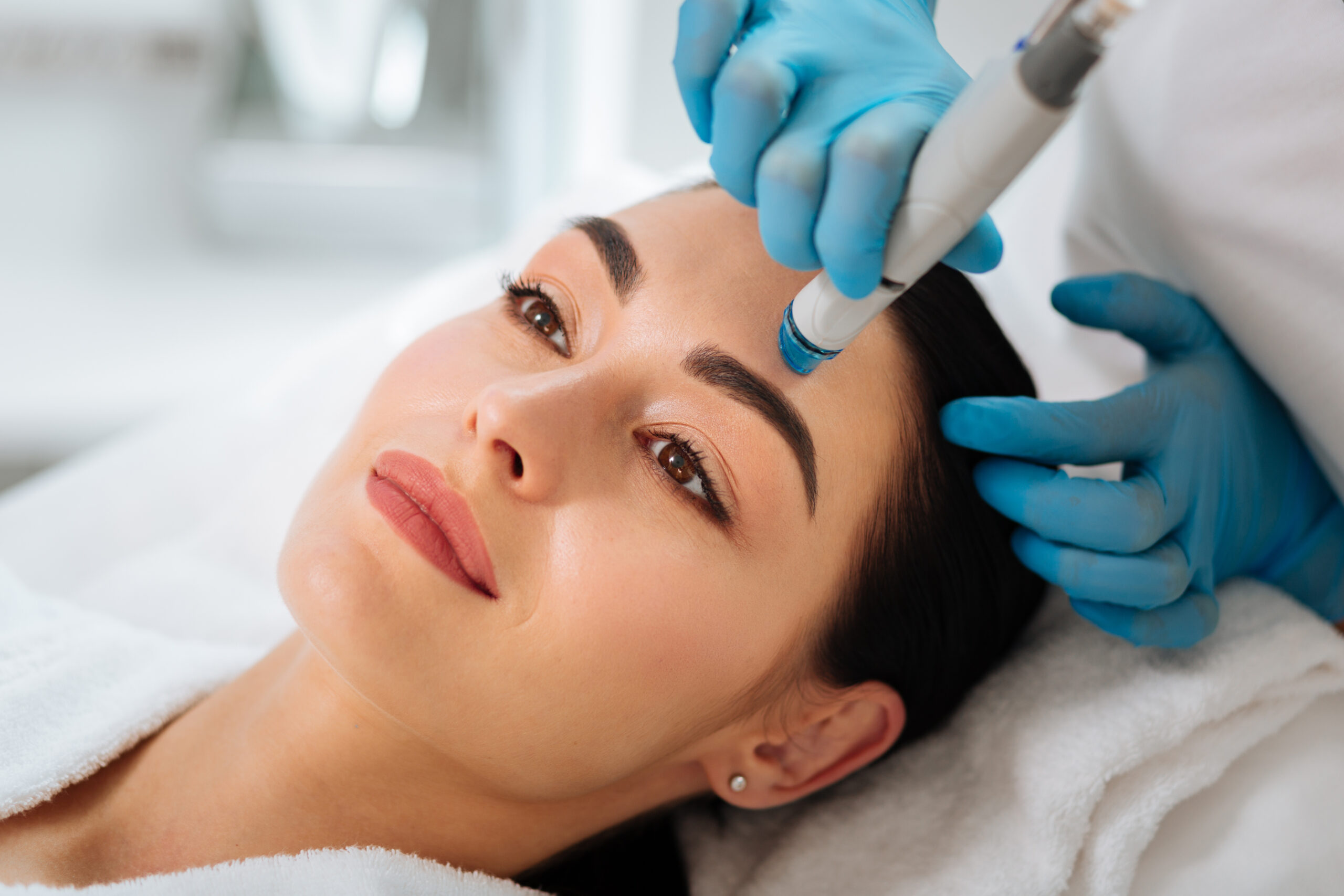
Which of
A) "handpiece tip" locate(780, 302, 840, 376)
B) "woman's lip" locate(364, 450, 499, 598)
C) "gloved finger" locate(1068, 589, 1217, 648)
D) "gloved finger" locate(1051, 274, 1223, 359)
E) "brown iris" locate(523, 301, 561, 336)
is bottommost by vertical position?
"gloved finger" locate(1068, 589, 1217, 648)

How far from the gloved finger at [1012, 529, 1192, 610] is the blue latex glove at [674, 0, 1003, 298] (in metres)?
0.31

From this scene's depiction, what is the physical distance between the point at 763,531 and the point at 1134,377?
669mm

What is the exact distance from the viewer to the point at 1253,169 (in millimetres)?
854

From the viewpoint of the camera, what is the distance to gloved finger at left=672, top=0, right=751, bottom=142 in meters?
0.76

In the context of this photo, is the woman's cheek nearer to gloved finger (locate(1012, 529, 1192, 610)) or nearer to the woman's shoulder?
gloved finger (locate(1012, 529, 1192, 610))

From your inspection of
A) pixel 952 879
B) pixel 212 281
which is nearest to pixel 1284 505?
pixel 952 879

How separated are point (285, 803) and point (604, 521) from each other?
0.44 m

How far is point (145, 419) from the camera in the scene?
6.97ft

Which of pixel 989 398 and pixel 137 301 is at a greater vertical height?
pixel 989 398

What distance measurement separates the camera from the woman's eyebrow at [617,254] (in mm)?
787

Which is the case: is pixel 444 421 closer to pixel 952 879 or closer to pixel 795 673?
pixel 795 673

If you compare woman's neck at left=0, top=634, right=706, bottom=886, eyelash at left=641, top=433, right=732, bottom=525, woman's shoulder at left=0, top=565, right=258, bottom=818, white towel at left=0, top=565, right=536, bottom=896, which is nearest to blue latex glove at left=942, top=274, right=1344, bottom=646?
eyelash at left=641, top=433, right=732, bottom=525

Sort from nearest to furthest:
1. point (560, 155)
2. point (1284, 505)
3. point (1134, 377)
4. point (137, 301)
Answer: point (1284, 505) → point (1134, 377) → point (560, 155) → point (137, 301)

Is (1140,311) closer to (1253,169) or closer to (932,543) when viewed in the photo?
(1253,169)
